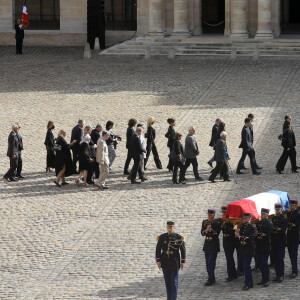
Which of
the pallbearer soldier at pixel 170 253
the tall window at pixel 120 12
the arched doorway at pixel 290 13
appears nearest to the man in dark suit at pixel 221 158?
the pallbearer soldier at pixel 170 253

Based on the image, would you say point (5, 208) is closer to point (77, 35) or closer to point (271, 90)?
point (271, 90)

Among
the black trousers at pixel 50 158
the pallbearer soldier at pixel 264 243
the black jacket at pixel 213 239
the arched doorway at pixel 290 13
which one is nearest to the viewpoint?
the pallbearer soldier at pixel 264 243

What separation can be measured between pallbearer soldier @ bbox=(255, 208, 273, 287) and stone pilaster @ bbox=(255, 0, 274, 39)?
2877 centimetres

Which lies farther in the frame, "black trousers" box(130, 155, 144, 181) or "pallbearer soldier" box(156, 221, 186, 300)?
"black trousers" box(130, 155, 144, 181)

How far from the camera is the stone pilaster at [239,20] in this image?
48469 millimetres

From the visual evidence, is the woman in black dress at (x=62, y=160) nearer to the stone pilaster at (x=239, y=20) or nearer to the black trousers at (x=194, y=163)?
the black trousers at (x=194, y=163)

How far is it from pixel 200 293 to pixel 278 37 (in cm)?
3066

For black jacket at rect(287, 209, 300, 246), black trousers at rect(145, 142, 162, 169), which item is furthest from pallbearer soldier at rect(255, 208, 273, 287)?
black trousers at rect(145, 142, 162, 169)

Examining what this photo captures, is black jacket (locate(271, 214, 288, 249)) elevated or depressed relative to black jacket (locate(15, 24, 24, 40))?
depressed

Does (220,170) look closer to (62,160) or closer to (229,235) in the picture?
(62,160)

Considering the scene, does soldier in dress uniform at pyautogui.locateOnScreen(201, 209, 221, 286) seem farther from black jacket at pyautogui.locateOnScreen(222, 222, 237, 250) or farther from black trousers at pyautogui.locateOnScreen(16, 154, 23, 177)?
black trousers at pyautogui.locateOnScreen(16, 154, 23, 177)

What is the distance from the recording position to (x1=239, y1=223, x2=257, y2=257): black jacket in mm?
19797

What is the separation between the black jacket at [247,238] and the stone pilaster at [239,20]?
29.3 meters

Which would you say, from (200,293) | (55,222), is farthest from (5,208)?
(200,293)
